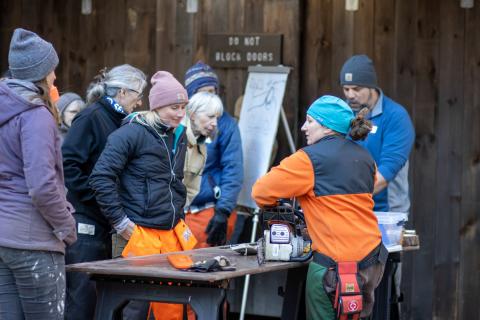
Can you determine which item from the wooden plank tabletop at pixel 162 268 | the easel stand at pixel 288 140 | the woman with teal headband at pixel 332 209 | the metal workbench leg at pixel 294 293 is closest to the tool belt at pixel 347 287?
the woman with teal headband at pixel 332 209

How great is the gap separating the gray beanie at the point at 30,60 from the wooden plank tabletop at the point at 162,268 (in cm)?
91

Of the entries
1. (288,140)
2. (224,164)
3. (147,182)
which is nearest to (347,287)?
(147,182)

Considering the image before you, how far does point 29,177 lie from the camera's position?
14.1 ft

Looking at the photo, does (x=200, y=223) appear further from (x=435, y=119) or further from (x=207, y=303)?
(x=207, y=303)

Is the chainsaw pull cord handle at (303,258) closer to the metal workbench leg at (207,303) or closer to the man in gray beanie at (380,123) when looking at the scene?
the metal workbench leg at (207,303)

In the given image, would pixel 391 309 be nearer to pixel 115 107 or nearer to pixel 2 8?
pixel 115 107

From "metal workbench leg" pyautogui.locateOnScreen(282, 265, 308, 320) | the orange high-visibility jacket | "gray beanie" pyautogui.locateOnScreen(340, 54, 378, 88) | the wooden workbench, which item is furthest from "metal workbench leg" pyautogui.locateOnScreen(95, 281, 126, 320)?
"gray beanie" pyautogui.locateOnScreen(340, 54, 378, 88)

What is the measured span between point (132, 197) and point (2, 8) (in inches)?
136

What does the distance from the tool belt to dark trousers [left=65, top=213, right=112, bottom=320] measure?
4.59ft

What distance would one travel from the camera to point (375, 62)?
7406 millimetres

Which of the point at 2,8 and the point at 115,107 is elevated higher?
the point at 2,8

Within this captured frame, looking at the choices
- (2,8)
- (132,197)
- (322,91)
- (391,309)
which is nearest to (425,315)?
(391,309)

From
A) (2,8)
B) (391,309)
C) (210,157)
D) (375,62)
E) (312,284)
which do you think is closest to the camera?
(312,284)

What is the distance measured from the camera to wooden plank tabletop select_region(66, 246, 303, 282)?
452 centimetres
